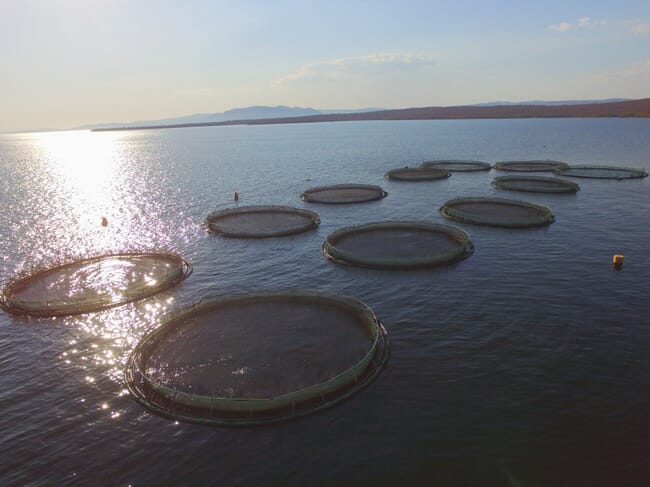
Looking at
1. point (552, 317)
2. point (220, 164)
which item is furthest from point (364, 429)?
point (220, 164)

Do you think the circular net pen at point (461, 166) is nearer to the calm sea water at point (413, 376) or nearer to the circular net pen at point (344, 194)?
the circular net pen at point (344, 194)

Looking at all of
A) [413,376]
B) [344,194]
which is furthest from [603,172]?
[413,376]

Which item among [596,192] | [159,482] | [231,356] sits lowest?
[159,482]

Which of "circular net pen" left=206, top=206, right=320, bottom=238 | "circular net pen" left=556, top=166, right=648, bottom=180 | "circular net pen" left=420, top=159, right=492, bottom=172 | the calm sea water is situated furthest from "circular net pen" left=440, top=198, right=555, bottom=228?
"circular net pen" left=420, top=159, right=492, bottom=172

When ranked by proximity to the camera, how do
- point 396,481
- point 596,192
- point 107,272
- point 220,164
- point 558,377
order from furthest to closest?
point 220,164 < point 596,192 < point 107,272 < point 558,377 < point 396,481

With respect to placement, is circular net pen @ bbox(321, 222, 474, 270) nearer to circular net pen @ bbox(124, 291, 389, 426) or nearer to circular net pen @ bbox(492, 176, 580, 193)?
circular net pen @ bbox(124, 291, 389, 426)

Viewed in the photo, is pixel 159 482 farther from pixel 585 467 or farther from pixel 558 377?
pixel 558 377
